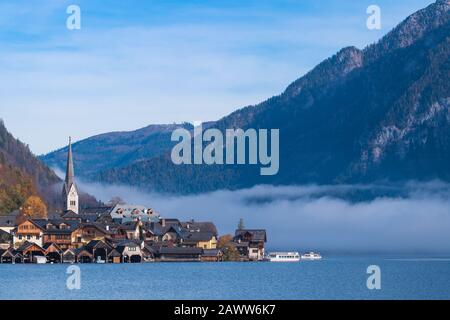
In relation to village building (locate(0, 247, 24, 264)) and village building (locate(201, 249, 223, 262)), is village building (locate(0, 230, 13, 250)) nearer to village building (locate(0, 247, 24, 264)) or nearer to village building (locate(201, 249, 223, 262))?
village building (locate(0, 247, 24, 264))

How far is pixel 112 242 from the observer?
572ft

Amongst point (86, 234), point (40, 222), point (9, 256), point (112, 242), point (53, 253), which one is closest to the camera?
point (9, 256)

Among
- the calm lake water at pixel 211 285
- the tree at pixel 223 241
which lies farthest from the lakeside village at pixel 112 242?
the calm lake water at pixel 211 285

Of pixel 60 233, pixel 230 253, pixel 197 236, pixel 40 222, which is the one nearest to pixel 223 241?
pixel 197 236

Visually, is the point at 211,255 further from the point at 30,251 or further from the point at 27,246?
the point at 27,246

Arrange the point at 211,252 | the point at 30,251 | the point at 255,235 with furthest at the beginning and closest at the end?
the point at 255,235, the point at 211,252, the point at 30,251

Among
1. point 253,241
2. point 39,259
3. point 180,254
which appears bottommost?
point 39,259

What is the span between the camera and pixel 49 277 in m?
116

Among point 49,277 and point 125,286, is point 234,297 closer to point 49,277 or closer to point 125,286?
point 125,286

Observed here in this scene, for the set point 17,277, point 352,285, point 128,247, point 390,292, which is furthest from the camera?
point 128,247
